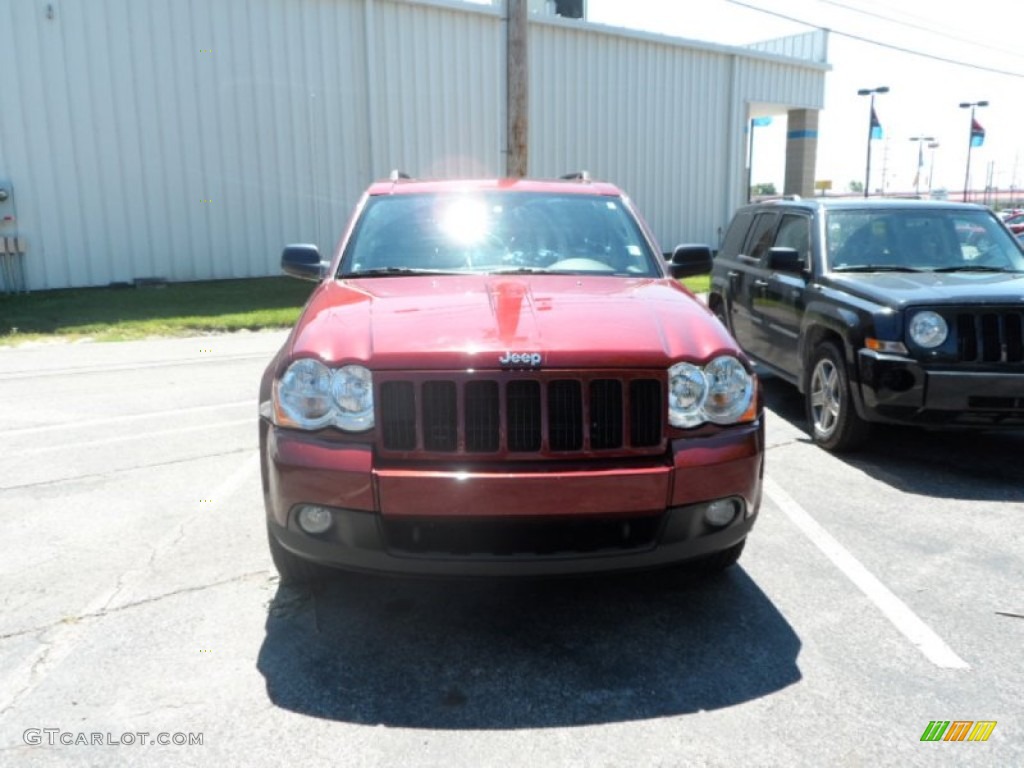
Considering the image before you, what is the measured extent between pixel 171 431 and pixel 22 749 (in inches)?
167

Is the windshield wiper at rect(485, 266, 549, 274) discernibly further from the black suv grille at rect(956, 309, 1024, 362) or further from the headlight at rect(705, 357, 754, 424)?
the black suv grille at rect(956, 309, 1024, 362)

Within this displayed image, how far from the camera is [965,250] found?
652cm

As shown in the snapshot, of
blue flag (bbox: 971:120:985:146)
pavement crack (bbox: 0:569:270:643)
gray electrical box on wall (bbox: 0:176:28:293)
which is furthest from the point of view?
blue flag (bbox: 971:120:985:146)

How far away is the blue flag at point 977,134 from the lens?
1831 inches

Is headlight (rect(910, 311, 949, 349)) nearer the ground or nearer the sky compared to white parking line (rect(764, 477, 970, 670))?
nearer the sky

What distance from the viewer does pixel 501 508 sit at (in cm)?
287

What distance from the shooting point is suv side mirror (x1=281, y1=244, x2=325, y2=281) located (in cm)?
501

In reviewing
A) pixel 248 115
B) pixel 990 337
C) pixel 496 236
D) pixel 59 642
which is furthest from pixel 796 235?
pixel 248 115

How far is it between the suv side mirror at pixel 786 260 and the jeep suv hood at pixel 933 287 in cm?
38

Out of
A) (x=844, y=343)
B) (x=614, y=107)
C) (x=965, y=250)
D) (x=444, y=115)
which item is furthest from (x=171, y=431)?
(x=614, y=107)

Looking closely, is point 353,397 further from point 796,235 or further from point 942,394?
point 796,235

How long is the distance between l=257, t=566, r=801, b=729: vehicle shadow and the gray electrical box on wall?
46.0ft

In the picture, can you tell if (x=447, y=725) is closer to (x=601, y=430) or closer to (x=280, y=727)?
(x=280, y=727)

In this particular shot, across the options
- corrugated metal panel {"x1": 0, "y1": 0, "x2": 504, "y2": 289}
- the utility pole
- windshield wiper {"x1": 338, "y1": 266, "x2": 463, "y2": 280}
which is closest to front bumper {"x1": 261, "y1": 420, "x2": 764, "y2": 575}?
windshield wiper {"x1": 338, "y1": 266, "x2": 463, "y2": 280}
